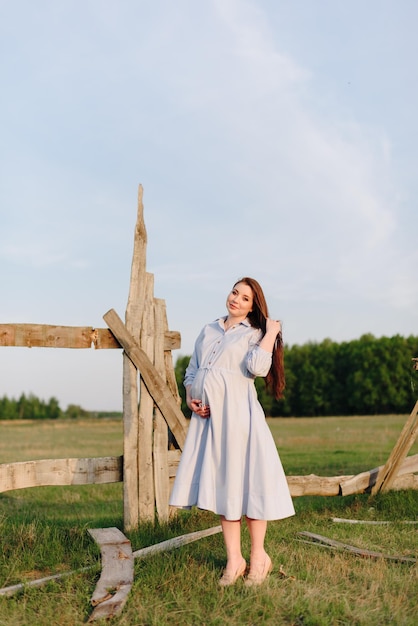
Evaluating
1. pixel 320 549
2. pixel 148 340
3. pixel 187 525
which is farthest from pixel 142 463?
pixel 320 549

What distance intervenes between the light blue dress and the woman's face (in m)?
0.15

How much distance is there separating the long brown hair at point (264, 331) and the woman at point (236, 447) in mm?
11

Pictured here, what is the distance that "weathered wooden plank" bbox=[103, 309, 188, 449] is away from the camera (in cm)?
757

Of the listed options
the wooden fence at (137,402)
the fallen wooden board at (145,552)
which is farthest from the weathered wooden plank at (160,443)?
the fallen wooden board at (145,552)

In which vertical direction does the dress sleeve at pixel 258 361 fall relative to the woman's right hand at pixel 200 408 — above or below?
above

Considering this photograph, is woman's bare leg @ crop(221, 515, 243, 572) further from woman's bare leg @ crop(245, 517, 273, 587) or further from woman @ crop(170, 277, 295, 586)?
woman's bare leg @ crop(245, 517, 273, 587)

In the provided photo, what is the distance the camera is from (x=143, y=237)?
801cm

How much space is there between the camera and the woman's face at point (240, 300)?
221 inches

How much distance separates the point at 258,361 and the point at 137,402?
2649mm

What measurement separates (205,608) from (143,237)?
4.29m

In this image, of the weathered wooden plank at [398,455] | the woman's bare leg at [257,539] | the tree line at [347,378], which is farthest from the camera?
the tree line at [347,378]

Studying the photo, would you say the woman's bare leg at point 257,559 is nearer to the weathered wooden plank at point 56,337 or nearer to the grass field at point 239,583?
the grass field at point 239,583

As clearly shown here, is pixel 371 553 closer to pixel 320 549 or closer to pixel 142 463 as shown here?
pixel 320 549

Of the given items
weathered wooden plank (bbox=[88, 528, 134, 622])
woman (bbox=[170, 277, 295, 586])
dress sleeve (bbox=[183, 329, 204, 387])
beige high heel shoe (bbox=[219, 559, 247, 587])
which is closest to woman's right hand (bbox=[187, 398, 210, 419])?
woman (bbox=[170, 277, 295, 586])
